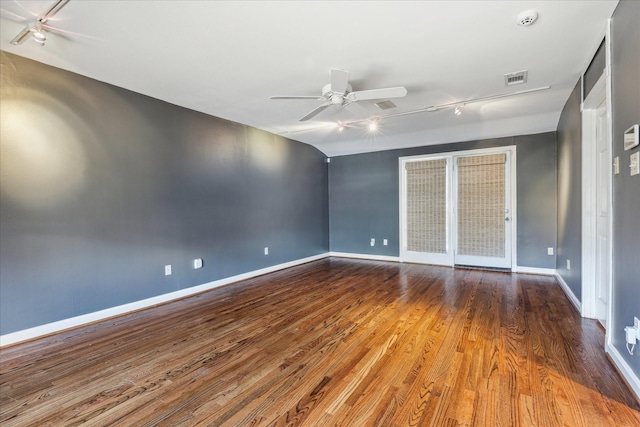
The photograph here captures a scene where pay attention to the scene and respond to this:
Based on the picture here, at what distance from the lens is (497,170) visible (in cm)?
511

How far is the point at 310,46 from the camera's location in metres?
2.41

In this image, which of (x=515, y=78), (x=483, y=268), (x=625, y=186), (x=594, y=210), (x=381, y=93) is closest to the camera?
(x=625, y=186)

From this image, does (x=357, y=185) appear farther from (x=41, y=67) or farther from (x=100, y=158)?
(x=41, y=67)

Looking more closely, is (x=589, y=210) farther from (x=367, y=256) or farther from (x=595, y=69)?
(x=367, y=256)

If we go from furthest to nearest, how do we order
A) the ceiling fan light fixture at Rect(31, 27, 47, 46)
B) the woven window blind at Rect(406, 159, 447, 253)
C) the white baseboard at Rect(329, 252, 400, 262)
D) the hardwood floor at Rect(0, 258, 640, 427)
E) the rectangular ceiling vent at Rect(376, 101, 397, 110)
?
the white baseboard at Rect(329, 252, 400, 262)
the woven window blind at Rect(406, 159, 447, 253)
the rectangular ceiling vent at Rect(376, 101, 397, 110)
the ceiling fan light fixture at Rect(31, 27, 47, 46)
the hardwood floor at Rect(0, 258, 640, 427)

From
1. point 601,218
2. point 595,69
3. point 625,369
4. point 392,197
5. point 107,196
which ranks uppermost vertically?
point 595,69

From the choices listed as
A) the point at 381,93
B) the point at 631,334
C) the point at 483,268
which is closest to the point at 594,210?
the point at 631,334

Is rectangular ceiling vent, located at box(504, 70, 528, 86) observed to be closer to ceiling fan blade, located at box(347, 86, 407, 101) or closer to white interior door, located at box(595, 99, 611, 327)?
white interior door, located at box(595, 99, 611, 327)

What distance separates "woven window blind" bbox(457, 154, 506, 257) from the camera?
5109mm

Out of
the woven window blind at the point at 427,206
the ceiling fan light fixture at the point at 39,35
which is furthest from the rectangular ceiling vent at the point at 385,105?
the ceiling fan light fixture at the point at 39,35

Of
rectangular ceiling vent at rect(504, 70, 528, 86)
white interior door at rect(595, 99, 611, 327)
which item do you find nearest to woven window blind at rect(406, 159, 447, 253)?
rectangular ceiling vent at rect(504, 70, 528, 86)

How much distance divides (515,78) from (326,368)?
3.31 m

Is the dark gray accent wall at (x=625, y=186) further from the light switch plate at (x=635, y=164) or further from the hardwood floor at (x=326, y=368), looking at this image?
the hardwood floor at (x=326, y=368)

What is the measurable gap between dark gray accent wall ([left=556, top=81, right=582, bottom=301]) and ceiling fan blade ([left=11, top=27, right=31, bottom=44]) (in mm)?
4882
